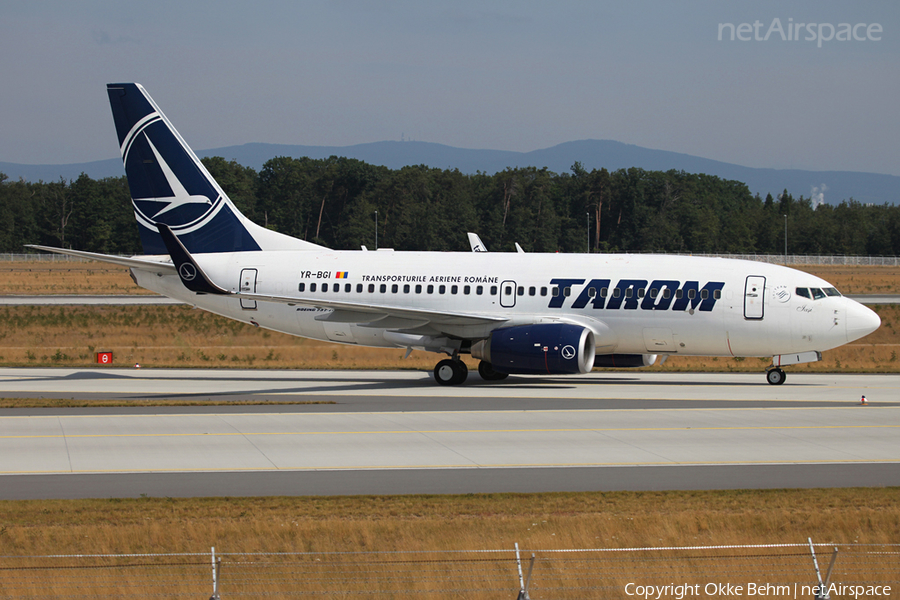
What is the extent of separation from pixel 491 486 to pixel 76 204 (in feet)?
511

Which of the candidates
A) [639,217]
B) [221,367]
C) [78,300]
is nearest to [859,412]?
[221,367]

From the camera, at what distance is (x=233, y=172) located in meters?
162

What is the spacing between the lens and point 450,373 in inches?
1248

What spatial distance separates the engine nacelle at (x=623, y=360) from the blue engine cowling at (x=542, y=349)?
1.97m

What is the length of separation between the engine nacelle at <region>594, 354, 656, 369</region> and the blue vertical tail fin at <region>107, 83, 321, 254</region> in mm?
12099

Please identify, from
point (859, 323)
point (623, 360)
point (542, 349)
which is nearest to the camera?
point (859, 323)

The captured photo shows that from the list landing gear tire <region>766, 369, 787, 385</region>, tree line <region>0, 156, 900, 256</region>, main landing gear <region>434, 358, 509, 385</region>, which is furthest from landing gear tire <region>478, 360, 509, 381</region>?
tree line <region>0, 156, 900, 256</region>

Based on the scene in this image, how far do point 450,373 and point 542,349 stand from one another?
3.68 m

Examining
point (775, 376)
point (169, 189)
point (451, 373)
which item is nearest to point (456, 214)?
point (169, 189)

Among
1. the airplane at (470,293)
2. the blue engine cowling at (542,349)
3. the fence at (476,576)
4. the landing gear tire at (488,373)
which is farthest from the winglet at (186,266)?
the fence at (476,576)

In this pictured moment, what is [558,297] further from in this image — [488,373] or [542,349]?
[488,373]

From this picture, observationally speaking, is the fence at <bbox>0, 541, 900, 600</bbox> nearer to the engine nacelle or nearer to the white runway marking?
the white runway marking

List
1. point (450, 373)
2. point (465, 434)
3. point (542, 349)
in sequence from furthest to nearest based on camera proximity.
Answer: point (450, 373), point (542, 349), point (465, 434)

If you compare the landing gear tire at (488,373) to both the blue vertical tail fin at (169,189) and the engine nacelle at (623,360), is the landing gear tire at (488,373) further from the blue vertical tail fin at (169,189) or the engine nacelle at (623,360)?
the blue vertical tail fin at (169,189)
